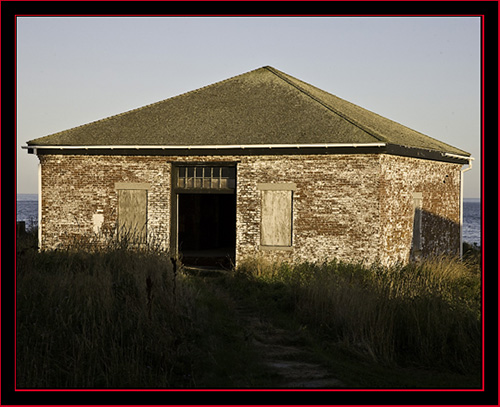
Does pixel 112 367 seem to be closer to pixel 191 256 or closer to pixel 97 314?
pixel 97 314

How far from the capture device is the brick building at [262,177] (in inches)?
662

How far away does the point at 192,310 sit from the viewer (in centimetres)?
1000

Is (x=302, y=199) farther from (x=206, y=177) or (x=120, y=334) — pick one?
(x=120, y=334)

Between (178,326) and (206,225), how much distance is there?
17.6m

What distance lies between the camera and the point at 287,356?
9180 mm

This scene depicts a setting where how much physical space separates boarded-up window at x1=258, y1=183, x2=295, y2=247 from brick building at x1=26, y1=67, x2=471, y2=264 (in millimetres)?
28

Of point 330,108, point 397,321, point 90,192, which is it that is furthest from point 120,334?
point 330,108

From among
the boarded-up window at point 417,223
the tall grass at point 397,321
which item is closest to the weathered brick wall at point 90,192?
the tall grass at point 397,321

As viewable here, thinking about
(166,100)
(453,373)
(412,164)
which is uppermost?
(166,100)

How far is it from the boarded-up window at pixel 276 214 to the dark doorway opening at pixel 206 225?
4.52 meters

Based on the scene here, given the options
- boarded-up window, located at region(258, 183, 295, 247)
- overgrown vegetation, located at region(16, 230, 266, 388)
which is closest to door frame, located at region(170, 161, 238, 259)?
boarded-up window, located at region(258, 183, 295, 247)

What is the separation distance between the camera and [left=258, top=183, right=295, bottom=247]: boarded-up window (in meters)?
17.4

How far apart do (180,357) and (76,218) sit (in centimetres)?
1178
